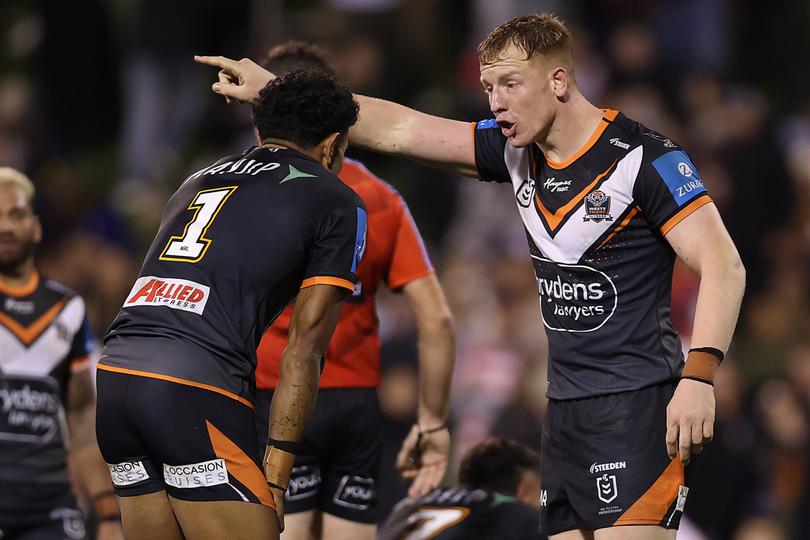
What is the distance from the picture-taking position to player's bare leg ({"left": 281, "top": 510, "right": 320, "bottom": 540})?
6.45 meters

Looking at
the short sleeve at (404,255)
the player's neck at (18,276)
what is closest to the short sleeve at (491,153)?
the short sleeve at (404,255)

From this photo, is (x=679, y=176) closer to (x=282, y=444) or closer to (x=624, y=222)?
(x=624, y=222)

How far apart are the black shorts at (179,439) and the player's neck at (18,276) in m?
2.23

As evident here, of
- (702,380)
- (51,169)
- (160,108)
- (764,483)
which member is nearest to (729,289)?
(702,380)

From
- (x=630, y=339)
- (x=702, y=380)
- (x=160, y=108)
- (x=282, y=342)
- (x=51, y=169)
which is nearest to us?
(x=702, y=380)

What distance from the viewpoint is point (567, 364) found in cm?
539

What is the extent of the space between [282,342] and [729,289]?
220 centimetres

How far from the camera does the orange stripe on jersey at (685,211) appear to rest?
5070mm

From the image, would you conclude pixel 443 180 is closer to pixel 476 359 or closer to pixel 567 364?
pixel 476 359

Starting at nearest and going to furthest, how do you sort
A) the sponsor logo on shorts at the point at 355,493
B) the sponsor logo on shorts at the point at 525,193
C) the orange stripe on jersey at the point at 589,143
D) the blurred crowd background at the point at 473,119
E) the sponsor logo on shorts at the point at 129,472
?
1. the sponsor logo on shorts at the point at 129,472
2. the orange stripe on jersey at the point at 589,143
3. the sponsor logo on shorts at the point at 525,193
4. the sponsor logo on shorts at the point at 355,493
5. the blurred crowd background at the point at 473,119

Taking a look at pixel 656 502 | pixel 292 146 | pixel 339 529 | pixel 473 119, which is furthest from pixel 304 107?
pixel 473 119

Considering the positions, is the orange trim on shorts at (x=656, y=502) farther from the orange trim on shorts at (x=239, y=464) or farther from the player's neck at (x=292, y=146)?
the player's neck at (x=292, y=146)

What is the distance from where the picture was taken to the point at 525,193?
18.1 feet

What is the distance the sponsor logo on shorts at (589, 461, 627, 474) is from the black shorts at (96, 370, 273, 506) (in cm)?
126
